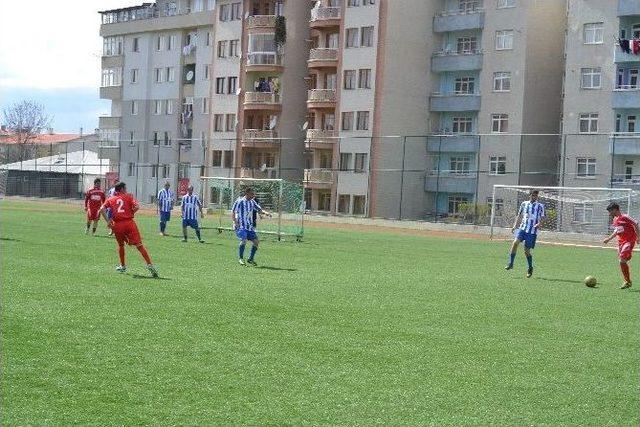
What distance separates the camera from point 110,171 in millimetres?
99500

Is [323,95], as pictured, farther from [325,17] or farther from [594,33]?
[594,33]

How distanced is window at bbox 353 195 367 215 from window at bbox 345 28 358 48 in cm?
1218

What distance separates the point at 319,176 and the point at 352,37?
11.0m

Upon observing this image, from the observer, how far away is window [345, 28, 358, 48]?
81387mm

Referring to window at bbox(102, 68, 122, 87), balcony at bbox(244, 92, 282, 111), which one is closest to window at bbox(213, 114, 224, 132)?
balcony at bbox(244, 92, 282, 111)

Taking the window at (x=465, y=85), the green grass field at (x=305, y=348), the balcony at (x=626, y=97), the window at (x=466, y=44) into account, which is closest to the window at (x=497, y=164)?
the window at (x=465, y=85)

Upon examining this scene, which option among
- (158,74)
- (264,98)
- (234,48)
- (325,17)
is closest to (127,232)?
(325,17)

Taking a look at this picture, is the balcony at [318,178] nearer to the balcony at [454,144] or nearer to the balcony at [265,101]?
the balcony at [454,144]

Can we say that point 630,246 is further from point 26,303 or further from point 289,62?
point 289,62

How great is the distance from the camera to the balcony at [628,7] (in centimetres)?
6756

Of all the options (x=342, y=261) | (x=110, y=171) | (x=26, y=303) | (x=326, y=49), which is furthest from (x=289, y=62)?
(x=26, y=303)

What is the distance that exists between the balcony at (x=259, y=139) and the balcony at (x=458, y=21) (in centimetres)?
1611

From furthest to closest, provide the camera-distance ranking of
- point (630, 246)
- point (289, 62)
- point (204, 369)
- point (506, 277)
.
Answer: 1. point (289, 62)
2. point (506, 277)
3. point (630, 246)
4. point (204, 369)

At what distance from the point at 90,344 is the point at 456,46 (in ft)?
228
